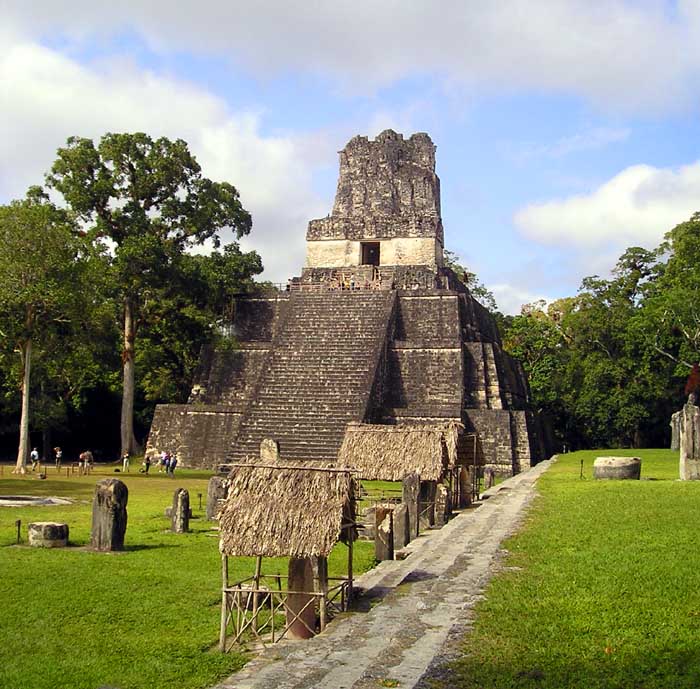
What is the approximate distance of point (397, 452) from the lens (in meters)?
13.3

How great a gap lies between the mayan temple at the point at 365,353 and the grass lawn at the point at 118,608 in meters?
6.98

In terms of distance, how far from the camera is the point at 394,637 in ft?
20.1

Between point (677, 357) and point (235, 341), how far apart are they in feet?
48.8

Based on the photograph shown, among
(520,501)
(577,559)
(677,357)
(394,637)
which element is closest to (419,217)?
(677,357)

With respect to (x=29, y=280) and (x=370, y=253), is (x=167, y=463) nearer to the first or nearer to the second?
(x=29, y=280)

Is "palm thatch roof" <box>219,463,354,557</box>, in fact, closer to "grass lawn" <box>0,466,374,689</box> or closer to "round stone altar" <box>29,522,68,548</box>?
"grass lawn" <box>0,466,374,689</box>

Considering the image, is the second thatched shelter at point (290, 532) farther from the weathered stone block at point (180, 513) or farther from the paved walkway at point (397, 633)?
the weathered stone block at point (180, 513)

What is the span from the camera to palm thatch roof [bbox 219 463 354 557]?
Answer: 6914mm

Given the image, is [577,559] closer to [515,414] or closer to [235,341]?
[515,414]

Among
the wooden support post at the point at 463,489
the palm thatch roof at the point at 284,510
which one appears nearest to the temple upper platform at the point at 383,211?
the wooden support post at the point at 463,489

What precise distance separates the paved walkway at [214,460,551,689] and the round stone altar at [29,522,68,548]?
11.9 feet

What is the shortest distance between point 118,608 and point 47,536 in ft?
10.3

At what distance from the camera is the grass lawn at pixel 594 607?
512cm

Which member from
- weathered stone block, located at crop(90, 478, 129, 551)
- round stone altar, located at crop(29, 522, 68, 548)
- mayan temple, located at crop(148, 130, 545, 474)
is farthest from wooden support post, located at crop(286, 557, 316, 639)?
mayan temple, located at crop(148, 130, 545, 474)
